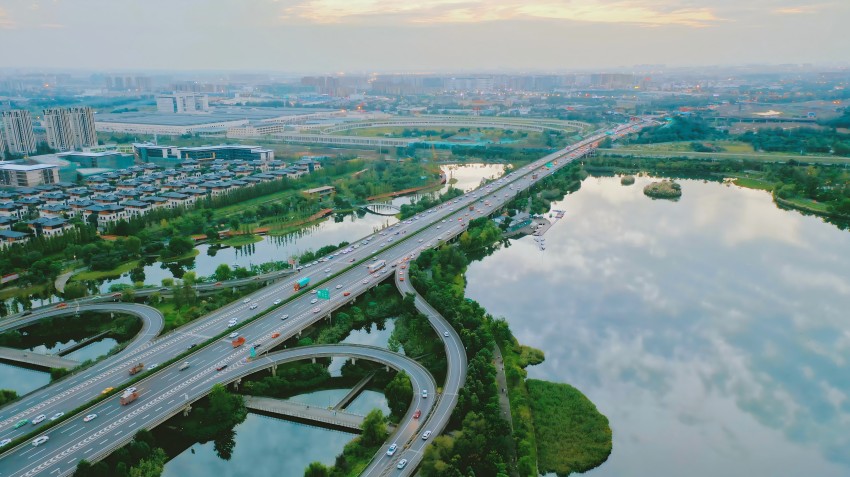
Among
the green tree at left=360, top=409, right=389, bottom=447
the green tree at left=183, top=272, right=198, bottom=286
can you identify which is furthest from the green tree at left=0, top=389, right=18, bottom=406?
the green tree at left=360, top=409, right=389, bottom=447

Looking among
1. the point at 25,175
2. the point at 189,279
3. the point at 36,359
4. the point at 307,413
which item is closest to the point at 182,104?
the point at 25,175

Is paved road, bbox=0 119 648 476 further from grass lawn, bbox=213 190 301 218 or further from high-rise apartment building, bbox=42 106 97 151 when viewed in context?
high-rise apartment building, bbox=42 106 97 151

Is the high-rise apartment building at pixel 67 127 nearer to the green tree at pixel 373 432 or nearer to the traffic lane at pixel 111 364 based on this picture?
the traffic lane at pixel 111 364

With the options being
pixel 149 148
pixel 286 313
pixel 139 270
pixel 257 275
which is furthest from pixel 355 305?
pixel 149 148

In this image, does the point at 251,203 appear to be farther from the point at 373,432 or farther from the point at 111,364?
the point at 373,432

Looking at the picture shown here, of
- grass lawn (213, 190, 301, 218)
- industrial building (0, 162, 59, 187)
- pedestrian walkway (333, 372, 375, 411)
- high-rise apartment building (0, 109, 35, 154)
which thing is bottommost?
pedestrian walkway (333, 372, 375, 411)

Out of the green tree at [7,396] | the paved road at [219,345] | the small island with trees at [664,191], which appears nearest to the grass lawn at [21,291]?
the paved road at [219,345]

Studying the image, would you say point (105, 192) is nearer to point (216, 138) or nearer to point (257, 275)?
point (257, 275)
